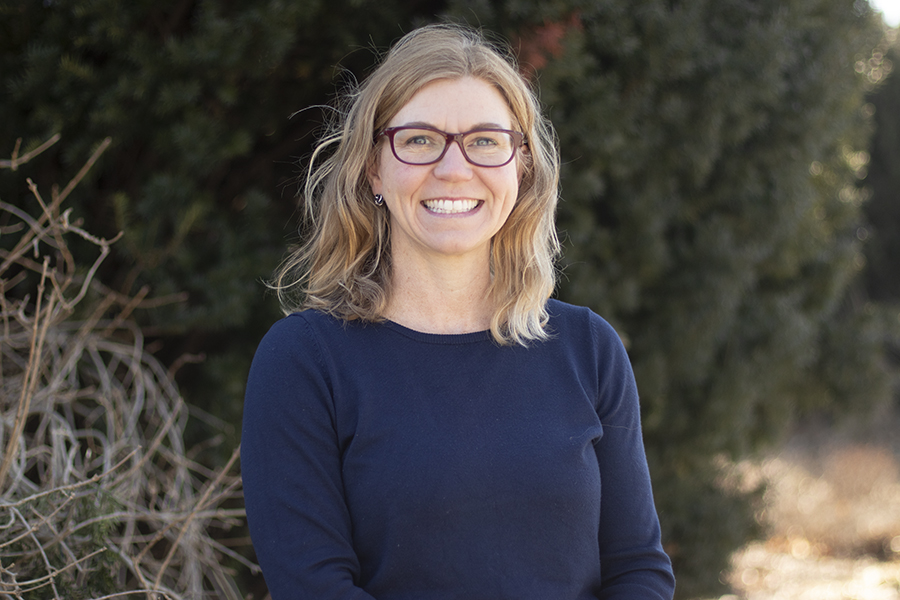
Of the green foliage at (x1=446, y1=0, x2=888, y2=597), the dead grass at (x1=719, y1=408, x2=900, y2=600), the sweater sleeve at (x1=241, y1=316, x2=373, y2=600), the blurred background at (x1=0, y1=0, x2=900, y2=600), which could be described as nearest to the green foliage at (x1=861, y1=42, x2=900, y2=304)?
the dead grass at (x1=719, y1=408, x2=900, y2=600)

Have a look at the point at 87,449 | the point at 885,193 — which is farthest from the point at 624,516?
the point at 885,193

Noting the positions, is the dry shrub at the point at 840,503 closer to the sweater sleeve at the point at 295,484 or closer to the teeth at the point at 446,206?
the teeth at the point at 446,206

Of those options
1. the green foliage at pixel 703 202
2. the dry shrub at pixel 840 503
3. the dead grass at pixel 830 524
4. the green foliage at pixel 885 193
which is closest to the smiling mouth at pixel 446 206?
the green foliage at pixel 703 202

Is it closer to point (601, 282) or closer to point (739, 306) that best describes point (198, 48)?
point (601, 282)

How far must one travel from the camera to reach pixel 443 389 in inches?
63.1

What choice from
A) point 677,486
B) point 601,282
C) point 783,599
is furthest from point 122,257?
point 783,599

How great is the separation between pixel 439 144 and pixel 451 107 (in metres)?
0.08

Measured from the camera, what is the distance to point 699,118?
3.35 meters

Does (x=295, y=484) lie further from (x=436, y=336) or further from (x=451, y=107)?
(x=451, y=107)

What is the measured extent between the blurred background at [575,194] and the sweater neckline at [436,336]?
0.58 meters

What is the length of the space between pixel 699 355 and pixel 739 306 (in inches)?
20.0

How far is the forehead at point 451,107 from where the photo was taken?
166 centimetres

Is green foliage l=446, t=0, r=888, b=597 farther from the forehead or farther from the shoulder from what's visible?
the forehead

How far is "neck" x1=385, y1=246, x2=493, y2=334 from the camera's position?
1.73 m
